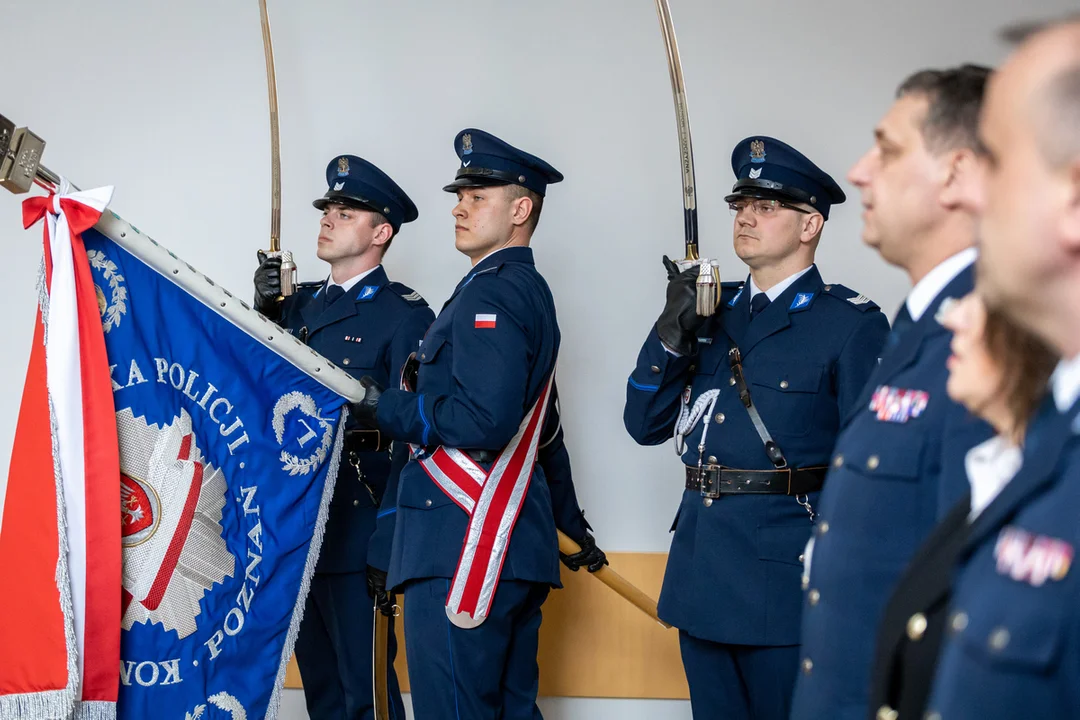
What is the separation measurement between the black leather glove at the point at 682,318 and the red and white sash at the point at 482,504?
405mm

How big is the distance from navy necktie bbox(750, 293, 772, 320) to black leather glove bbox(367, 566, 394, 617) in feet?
3.72

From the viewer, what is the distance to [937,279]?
4.51 feet

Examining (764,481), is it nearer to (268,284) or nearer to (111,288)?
(111,288)

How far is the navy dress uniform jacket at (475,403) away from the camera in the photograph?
7.91 feet

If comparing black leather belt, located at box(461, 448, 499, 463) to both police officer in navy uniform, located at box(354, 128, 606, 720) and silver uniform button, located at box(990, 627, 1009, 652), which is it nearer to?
police officer in navy uniform, located at box(354, 128, 606, 720)

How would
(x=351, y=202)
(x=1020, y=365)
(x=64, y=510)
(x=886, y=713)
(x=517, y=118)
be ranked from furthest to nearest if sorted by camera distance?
(x=517, y=118) < (x=351, y=202) < (x=64, y=510) < (x=886, y=713) < (x=1020, y=365)

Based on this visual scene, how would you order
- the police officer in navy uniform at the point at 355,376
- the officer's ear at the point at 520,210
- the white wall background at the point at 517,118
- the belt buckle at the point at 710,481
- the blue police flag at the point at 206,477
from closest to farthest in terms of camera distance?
1. the blue police flag at the point at 206,477
2. the belt buckle at the point at 710,481
3. the officer's ear at the point at 520,210
4. the police officer in navy uniform at the point at 355,376
5. the white wall background at the point at 517,118

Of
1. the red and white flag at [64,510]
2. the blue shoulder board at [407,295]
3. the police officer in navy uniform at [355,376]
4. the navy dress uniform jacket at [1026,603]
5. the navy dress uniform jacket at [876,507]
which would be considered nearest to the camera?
the navy dress uniform jacket at [1026,603]

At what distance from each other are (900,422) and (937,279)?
0.21 m

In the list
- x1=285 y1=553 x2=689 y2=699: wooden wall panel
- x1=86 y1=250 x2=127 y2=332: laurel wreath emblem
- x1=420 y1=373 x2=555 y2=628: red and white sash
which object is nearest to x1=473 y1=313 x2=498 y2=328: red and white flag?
x1=420 y1=373 x2=555 y2=628: red and white sash

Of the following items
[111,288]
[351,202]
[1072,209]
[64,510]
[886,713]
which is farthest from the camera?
[351,202]

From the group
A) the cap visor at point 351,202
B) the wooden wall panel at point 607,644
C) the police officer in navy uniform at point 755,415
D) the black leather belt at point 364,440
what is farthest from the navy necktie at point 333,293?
the wooden wall panel at point 607,644

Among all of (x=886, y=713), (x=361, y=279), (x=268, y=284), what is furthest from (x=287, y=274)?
(x=886, y=713)

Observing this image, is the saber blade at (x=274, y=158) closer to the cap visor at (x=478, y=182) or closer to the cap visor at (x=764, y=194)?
the cap visor at (x=478, y=182)
